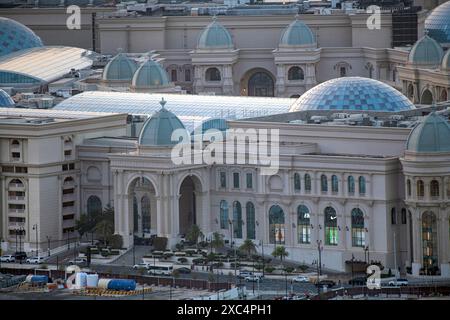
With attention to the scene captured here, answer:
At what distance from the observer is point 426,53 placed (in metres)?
194

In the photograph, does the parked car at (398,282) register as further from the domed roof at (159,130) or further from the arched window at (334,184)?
the domed roof at (159,130)

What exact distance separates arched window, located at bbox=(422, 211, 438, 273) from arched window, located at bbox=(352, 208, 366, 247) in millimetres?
3782

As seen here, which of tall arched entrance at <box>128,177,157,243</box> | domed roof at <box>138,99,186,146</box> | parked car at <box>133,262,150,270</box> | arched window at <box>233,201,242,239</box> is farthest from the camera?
tall arched entrance at <box>128,177,157,243</box>

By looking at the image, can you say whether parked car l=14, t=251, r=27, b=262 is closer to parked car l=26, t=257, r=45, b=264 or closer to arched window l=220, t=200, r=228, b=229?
parked car l=26, t=257, r=45, b=264

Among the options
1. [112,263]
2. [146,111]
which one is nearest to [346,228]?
[112,263]

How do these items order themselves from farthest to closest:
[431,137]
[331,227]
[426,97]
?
[426,97] < [331,227] < [431,137]

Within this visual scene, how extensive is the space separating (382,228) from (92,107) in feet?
114

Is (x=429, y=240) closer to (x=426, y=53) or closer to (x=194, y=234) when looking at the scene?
(x=194, y=234)

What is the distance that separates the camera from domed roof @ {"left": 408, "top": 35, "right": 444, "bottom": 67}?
193m

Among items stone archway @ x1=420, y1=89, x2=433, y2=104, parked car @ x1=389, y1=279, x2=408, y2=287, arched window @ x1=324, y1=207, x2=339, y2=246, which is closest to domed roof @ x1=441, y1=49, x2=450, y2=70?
stone archway @ x1=420, y1=89, x2=433, y2=104

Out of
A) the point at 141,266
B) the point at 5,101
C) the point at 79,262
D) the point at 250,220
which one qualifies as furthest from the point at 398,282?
the point at 5,101

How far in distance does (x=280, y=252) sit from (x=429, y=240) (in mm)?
8129

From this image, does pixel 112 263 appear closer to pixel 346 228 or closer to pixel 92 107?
pixel 346 228

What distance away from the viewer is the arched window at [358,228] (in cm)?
14662
